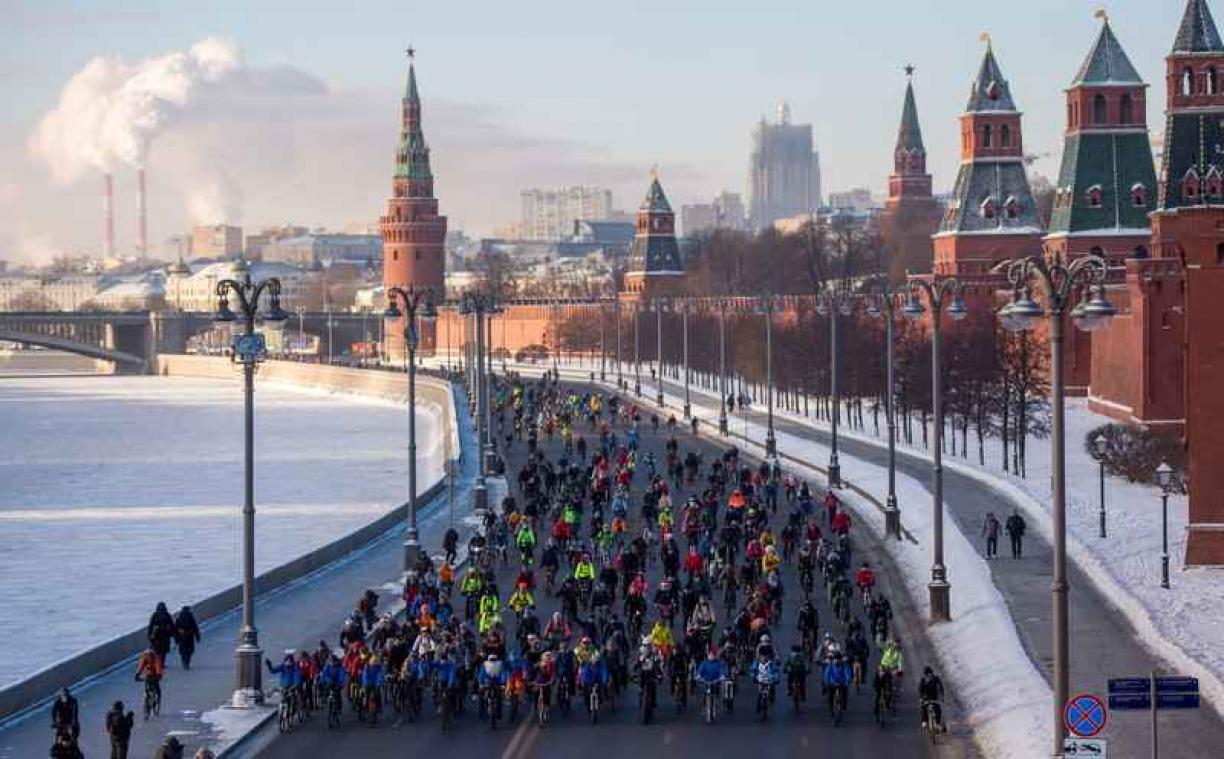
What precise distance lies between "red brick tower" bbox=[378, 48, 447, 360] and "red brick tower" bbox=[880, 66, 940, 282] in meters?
38.7

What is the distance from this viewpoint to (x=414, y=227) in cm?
18425

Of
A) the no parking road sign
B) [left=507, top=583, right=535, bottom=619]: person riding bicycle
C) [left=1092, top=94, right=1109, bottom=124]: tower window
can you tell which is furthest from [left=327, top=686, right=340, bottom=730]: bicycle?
[left=1092, top=94, right=1109, bottom=124]: tower window

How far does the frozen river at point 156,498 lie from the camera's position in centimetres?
4334

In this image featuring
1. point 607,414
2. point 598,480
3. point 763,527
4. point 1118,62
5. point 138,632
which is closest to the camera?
point 138,632

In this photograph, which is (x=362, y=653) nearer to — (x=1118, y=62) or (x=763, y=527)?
(x=763, y=527)

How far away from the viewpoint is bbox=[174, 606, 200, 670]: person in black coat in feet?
103

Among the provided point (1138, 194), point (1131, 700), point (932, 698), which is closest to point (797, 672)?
point (932, 698)

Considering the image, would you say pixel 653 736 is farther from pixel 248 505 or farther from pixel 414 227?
pixel 414 227

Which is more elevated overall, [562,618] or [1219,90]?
[1219,90]

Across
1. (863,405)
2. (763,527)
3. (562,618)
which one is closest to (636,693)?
(562,618)

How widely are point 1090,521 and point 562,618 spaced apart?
2181cm

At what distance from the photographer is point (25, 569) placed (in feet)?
164

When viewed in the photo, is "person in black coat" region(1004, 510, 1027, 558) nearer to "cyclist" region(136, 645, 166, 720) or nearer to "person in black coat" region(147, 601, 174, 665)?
"person in black coat" region(147, 601, 174, 665)

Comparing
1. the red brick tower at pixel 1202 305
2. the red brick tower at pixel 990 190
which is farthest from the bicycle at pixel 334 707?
the red brick tower at pixel 990 190
